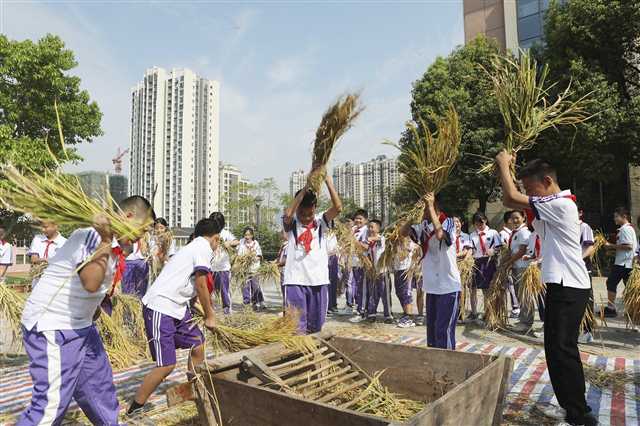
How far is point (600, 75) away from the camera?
39.7ft

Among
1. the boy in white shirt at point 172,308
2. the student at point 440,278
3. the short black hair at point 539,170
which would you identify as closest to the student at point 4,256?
the boy in white shirt at point 172,308

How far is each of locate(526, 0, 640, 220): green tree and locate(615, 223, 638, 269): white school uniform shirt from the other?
6815 mm

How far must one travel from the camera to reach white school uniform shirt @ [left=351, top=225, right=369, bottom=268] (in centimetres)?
752

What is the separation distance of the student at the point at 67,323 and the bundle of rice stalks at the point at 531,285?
469 centimetres

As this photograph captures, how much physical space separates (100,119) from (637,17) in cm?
1546

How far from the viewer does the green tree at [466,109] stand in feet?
50.2

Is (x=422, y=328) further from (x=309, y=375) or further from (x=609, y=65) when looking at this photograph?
(x=609, y=65)

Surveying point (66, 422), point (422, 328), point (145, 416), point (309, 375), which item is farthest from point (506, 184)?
point (422, 328)

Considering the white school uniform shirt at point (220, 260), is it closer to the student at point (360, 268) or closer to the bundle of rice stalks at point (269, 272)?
the bundle of rice stalks at point (269, 272)

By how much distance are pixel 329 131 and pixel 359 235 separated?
4.40 m

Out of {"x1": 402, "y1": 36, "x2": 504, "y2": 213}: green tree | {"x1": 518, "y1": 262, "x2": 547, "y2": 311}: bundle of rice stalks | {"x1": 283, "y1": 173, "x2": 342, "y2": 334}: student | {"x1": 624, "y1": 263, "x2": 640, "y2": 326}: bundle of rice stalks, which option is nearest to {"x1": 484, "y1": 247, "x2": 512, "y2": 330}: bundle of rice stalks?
{"x1": 518, "y1": 262, "x2": 547, "y2": 311}: bundle of rice stalks

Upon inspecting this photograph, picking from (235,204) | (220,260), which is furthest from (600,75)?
(235,204)

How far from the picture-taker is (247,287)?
27.7 ft

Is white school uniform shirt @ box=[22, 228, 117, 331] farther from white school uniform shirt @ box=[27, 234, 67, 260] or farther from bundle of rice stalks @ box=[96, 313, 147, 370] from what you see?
white school uniform shirt @ box=[27, 234, 67, 260]
